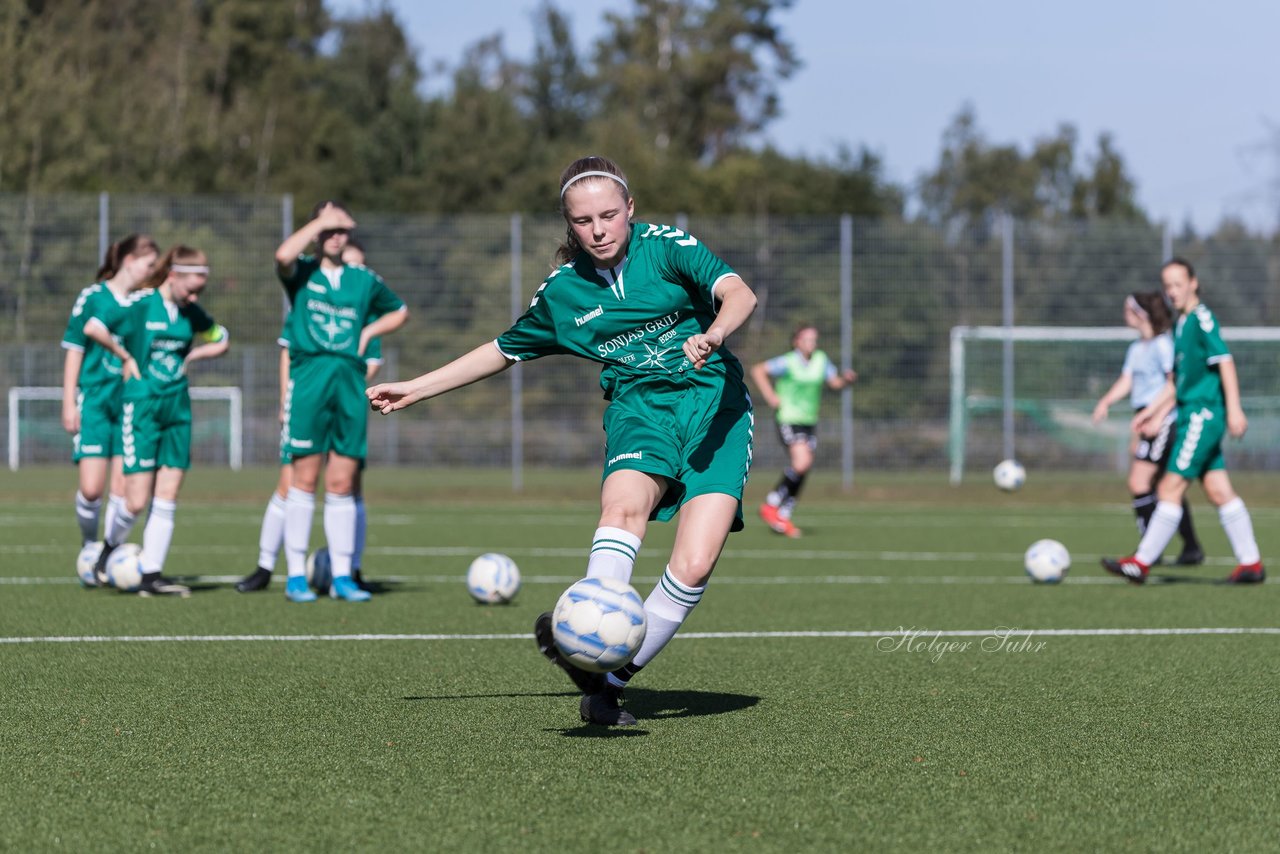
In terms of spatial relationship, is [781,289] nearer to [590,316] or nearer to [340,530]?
[340,530]

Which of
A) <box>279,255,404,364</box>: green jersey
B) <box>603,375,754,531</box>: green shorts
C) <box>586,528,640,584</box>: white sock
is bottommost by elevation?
<box>586,528,640,584</box>: white sock

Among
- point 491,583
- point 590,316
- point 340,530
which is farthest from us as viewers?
point 340,530

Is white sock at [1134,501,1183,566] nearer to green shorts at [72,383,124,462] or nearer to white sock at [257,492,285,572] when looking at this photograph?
white sock at [257,492,285,572]

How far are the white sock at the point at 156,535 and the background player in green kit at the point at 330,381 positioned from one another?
811 millimetres

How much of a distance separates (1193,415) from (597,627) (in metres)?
6.79

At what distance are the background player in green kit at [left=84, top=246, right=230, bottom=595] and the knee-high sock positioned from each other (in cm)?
500

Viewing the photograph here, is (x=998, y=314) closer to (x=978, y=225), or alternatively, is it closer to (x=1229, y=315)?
(x=978, y=225)

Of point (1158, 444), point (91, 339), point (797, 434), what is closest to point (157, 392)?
point (91, 339)

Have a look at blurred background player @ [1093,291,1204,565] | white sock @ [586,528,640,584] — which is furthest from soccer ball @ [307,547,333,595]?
blurred background player @ [1093,291,1204,565]

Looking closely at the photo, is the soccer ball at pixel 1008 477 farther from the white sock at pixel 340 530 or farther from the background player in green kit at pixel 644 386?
the background player in green kit at pixel 644 386

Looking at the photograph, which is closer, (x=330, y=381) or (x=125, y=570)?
(x=330, y=381)

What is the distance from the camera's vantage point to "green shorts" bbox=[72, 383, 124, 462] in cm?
1022

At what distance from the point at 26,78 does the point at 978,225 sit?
29.1m

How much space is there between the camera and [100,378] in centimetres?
1031
